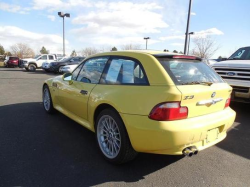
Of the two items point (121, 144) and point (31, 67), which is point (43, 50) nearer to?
point (31, 67)

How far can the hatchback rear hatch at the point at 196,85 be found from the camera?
8.21 ft

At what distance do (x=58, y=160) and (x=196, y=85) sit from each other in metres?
2.18

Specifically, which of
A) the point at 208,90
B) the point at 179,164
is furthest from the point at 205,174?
the point at 208,90

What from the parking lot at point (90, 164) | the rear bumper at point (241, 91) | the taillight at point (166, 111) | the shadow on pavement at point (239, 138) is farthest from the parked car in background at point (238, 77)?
the taillight at point (166, 111)

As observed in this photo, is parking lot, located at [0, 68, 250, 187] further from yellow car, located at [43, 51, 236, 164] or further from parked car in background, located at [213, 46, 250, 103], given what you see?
parked car in background, located at [213, 46, 250, 103]

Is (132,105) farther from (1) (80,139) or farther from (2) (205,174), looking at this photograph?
(1) (80,139)

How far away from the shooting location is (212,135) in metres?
2.71

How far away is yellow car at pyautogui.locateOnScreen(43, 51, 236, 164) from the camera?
2396 mm

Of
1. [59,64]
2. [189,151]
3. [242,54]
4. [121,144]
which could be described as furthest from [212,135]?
[59,64]

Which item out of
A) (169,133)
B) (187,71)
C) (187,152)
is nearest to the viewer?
(169,133)

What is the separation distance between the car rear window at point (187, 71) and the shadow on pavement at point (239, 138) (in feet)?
4.00

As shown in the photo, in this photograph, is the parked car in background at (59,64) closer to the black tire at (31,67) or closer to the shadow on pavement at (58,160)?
the black tire at (31,67)

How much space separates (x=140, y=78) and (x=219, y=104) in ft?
3.87

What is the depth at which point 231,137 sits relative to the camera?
396cm
